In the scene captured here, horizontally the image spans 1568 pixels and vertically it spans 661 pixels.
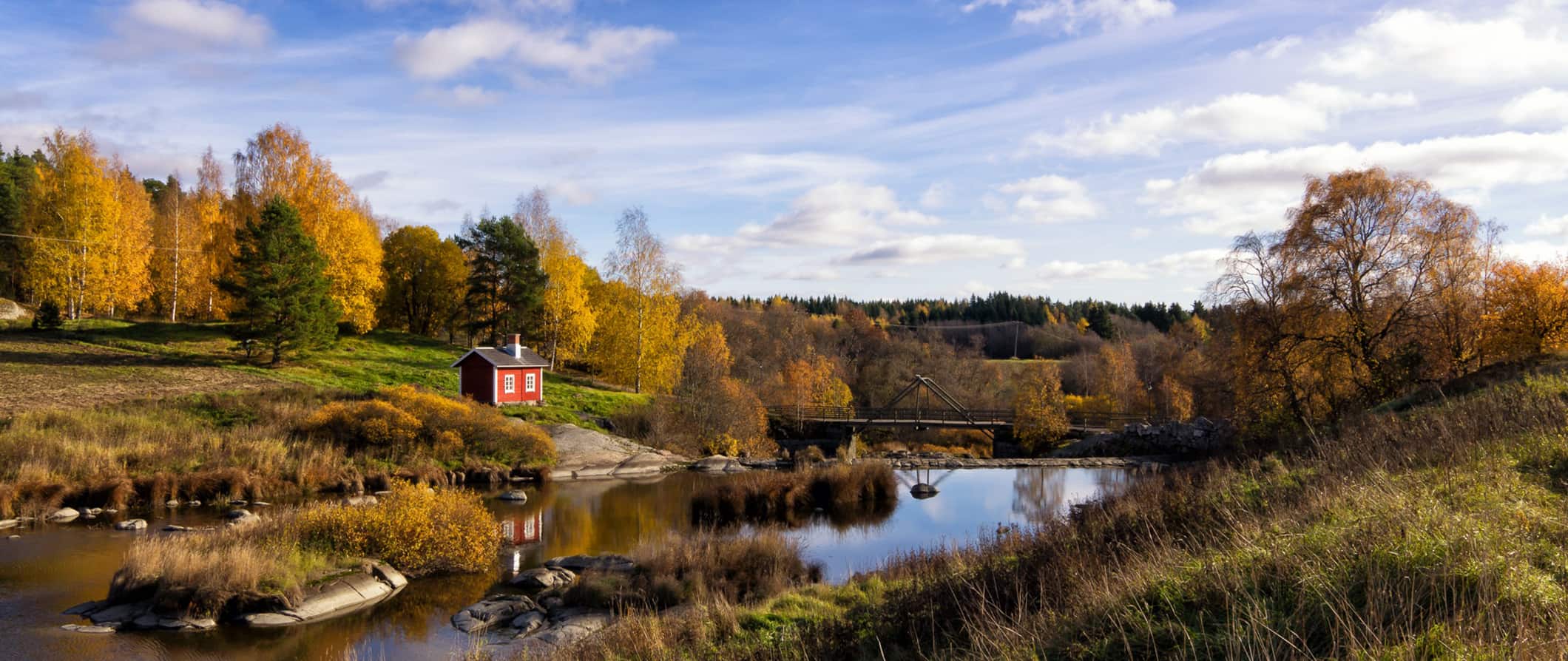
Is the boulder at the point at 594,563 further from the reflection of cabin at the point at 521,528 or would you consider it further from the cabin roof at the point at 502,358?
the cabin roof at the point at 502,358

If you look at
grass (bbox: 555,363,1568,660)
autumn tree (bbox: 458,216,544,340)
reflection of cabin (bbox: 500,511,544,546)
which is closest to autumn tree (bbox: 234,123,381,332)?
autumn tree (bbox: 458,216,544,340)

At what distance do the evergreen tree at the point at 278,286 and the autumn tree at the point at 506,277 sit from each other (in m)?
12.5

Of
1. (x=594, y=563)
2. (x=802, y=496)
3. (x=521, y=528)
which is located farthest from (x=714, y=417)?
(x=594, y=563)

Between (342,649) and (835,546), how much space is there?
10216 millimetres

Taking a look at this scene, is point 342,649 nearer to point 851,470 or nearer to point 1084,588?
point 1084,588

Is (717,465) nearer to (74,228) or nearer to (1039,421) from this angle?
(1039,421)

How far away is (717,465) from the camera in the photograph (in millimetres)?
33125

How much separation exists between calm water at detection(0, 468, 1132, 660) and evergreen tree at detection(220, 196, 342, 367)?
16.1m

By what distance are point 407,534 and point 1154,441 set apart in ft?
106

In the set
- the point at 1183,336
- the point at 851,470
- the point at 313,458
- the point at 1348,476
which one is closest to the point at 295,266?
the point at 313,458

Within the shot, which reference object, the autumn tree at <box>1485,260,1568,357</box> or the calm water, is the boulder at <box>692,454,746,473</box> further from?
the autumn tree at <box>1485,260,1568,357</box>

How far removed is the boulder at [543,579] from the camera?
15.0 metres

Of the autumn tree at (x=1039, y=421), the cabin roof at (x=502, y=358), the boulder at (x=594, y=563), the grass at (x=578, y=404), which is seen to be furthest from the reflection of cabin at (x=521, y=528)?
the autumn tree at (x=1039, y=421)

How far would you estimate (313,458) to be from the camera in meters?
25.5
